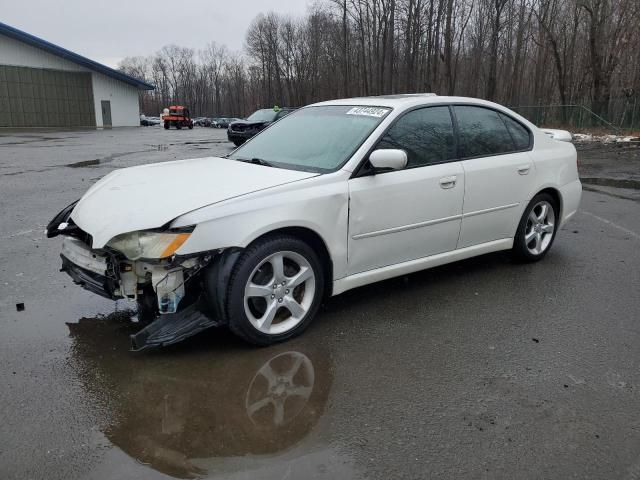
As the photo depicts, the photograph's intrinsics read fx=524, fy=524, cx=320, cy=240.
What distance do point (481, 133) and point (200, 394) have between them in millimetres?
3373

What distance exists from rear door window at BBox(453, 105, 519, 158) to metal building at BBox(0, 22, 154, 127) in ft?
146

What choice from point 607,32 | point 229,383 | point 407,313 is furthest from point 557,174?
point 607,32

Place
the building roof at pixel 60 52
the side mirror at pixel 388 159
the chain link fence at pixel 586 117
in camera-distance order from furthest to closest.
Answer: the building roof at pixel 60 52
the chain link fence at pixel 586 117
the side mirror at pixel 388 159

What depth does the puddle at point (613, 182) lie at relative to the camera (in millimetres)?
10545

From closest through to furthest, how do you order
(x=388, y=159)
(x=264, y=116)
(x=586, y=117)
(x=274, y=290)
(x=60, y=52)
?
(x=274, y=290), (x=388, y=159), (x=264, y=116), (x=586, y=117), (x=60, y=52)

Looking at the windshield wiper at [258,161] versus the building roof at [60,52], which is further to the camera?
the building roof at [60,52]

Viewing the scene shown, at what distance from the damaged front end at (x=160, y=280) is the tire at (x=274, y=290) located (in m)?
0.12

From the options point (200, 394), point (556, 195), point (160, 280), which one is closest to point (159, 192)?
point (160, 280)

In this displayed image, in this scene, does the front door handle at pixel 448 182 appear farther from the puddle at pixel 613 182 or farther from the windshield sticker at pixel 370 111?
the puddle at pixel 613 182

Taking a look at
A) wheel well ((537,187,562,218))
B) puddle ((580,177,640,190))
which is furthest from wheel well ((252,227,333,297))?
puddle ((580,177,640,190))

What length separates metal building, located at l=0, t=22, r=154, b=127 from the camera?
4044 cm

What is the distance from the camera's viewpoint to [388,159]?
371cm

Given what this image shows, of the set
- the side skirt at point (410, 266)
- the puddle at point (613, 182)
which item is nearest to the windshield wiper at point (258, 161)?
the side skirt at point (410, 266)

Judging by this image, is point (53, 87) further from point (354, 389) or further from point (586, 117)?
point (354, 389)
